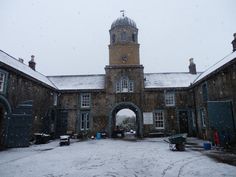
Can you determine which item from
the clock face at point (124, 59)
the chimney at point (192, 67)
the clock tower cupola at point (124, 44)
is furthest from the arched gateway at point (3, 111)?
the chimney at point (192, 67)

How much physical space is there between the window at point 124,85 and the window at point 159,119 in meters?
4.40

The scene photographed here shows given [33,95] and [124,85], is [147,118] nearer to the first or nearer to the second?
[124,85]

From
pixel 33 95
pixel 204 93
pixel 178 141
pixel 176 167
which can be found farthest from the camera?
pixel 204 93

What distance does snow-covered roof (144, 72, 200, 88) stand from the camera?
81.1ft

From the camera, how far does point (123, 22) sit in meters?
27.2

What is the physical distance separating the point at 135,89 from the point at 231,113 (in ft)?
40.1

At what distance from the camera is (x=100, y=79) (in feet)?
90.2

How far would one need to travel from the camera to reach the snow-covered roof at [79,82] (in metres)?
25.6

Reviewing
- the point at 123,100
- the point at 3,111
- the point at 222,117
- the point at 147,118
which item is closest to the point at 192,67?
the point at 147,118

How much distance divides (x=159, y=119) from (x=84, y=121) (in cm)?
955

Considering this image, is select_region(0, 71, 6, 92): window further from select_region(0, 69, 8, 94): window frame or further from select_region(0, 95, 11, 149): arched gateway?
select_region(0, 95, 11, 149): arched gateway

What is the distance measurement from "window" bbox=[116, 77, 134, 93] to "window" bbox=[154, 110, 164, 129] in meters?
4.40

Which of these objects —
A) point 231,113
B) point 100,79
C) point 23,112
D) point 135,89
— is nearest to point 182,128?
point 135,89

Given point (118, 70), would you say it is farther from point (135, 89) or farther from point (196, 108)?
point (196, 108)
